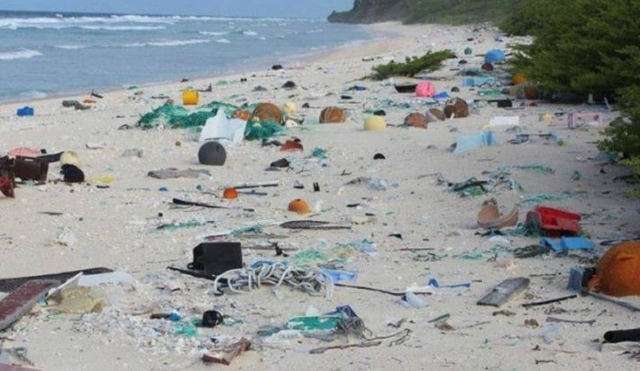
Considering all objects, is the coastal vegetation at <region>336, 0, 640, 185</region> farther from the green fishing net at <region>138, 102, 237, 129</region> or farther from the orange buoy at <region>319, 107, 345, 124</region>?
the green fishing net at <region>138, 102, 237, 129</region>

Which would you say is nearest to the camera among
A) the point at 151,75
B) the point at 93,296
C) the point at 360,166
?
the point at 93,296

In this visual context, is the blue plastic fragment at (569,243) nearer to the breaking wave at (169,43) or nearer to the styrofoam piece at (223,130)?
the styrofoam piece at (223,130)

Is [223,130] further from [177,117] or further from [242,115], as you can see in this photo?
[177,117]

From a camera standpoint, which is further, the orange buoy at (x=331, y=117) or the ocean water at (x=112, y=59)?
the ocean water at (x=112, y=59)

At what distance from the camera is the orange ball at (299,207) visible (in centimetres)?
673

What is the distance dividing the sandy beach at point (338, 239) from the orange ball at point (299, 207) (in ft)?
0.29

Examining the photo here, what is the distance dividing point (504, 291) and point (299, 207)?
2.45 m

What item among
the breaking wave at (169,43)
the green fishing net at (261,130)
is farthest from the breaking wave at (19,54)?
the green fishing net at (261,130)

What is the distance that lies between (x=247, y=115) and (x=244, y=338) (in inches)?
290

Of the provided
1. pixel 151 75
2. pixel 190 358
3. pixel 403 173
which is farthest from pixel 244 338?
pixel 151 75

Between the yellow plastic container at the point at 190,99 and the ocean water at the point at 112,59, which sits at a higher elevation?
the yellow plastic container at the point at 190,99

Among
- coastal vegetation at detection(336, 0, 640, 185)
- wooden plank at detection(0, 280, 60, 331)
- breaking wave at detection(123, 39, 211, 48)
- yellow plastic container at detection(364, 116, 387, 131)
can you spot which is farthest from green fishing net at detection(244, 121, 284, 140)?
breaking wave at detection(123, 39, 211, 48)

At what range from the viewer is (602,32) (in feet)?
34.2

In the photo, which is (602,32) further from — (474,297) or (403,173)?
(474,297)
